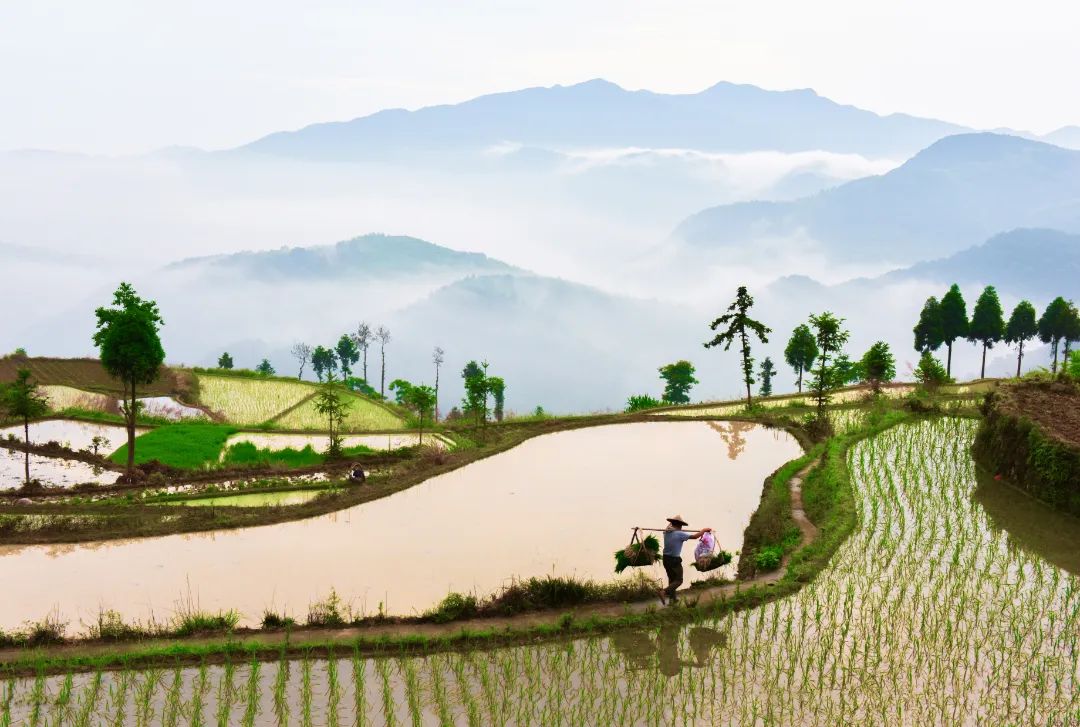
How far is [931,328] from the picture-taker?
48.9 metres

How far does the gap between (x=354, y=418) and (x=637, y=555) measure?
2332cm

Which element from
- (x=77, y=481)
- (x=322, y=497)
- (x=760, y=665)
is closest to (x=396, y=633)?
(x=760, y=665)

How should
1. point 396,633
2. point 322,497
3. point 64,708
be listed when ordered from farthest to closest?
point 322,497 < point 396,633 < point 64,708

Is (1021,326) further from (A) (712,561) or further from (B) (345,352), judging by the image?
(B) (345,352)

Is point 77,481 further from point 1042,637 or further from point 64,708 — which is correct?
point 1042,637

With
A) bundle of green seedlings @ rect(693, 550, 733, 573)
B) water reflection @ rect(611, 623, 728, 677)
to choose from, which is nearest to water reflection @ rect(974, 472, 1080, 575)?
bundle of green seedlings @ rect(693, 550, 733, 573)

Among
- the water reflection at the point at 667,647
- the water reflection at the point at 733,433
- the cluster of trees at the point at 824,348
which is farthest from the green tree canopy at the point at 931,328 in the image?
the water reflection at the point at 667,647

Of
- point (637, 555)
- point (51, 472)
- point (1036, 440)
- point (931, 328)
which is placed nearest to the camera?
point (637, 555)

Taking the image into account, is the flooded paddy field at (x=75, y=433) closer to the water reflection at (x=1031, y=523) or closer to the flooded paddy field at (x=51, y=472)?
the flooded paddy field at (x=51, y=472)

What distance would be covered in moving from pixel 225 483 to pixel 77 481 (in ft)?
16.2

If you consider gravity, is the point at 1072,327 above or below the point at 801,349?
above

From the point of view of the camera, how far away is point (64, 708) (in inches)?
370

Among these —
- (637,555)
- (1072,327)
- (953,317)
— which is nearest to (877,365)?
(637,555)

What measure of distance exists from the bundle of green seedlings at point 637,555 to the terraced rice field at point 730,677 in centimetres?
113
